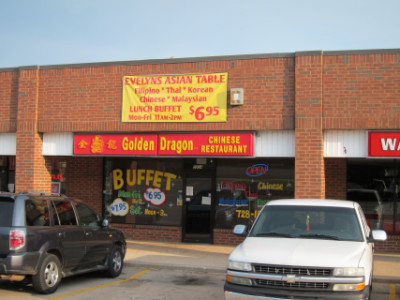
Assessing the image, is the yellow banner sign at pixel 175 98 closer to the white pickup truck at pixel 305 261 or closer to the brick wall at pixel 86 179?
the brick wall at pixel 86 179

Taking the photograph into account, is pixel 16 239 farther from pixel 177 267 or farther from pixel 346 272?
pixel 346 272

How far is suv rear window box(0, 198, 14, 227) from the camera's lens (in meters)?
7.89

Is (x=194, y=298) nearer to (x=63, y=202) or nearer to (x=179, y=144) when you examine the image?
(x=63, y=202)

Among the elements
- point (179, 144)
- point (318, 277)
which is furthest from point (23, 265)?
point (179, 144)

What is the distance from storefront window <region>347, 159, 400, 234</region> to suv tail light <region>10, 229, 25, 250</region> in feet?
31.0

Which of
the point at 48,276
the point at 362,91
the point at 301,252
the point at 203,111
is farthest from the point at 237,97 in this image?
the point at 301,252

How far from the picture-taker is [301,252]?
6359 millimetres

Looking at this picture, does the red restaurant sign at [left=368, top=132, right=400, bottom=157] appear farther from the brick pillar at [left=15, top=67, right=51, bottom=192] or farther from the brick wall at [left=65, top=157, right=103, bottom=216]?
the brick pillar at [left=15, top=67, right=51, bottom=192]

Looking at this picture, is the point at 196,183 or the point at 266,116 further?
the point at 196,183

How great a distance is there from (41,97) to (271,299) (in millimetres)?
10996

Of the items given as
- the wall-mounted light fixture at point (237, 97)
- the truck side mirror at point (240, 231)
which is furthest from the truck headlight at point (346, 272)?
the wall-mounted light fixture at point (237, 97)

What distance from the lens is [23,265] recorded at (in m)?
7.74

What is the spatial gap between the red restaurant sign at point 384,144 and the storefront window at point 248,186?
281cm

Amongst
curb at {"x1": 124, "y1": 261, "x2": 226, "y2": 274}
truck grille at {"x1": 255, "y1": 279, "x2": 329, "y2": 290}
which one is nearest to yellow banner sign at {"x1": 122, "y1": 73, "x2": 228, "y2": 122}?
curb at {"x1": 124, "y1": 261, "x2": 226, "y2": 274}
